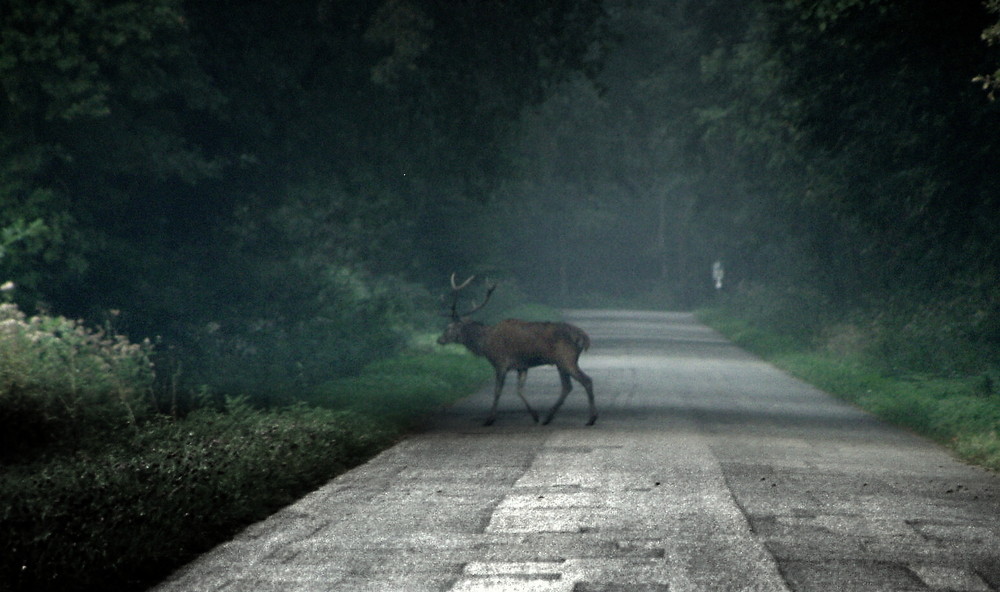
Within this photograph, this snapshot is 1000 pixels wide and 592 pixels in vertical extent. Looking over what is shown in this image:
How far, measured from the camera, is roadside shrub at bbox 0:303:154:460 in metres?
12.9

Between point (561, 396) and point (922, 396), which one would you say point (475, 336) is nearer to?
point (561, 396)

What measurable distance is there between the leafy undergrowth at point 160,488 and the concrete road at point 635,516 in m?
0.31

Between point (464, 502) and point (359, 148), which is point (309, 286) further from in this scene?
point (464, 502)

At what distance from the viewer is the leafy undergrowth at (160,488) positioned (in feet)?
26.2

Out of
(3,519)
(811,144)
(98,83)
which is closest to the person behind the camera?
(3,519)

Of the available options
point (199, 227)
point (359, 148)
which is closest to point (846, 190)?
point (359, 148)

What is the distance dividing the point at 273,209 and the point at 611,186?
69707 mm

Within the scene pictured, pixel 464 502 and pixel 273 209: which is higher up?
pixel 273 209

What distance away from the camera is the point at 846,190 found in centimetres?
2678

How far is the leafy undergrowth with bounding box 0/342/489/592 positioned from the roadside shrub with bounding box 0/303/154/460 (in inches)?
22.9

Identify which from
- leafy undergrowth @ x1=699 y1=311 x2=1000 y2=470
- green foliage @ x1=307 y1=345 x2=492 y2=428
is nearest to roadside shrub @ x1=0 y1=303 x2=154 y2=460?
green foliage @ x1=307 y1=345 x2=492 y2=428

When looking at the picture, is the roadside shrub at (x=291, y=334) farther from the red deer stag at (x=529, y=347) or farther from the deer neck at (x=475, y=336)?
the red deer stag at (x=529, y=347)

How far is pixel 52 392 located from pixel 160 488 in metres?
4.08

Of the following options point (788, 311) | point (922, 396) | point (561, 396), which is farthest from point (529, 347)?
point (788, 311)
